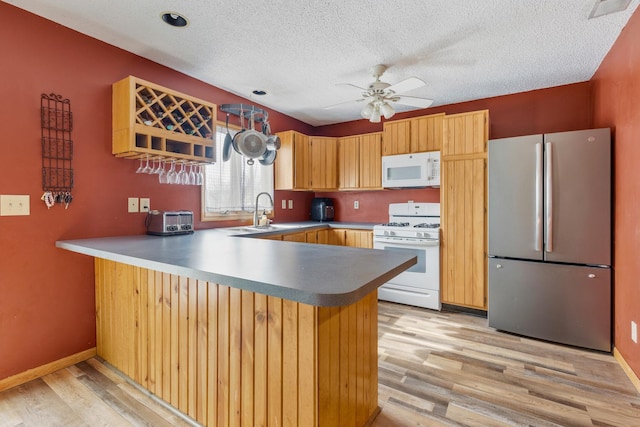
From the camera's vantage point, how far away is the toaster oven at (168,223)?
241cm

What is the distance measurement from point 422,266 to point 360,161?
157 cm

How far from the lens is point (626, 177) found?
2.09 metres

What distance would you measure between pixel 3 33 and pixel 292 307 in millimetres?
2413

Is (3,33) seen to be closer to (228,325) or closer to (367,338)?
(228,325)

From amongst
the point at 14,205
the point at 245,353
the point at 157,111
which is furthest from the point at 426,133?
the point at 14,205

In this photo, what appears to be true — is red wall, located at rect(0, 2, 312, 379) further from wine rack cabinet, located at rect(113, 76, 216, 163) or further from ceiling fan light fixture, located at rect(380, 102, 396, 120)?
ceiling fan light fixture, located at rect(380, 102, 396, 120)

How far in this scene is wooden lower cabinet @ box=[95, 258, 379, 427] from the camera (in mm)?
1164

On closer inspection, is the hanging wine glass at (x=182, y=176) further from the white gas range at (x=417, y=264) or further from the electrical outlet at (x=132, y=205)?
the white gas range at (x=417, y=264)

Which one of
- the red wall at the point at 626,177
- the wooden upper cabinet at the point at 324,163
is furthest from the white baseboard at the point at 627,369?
the wooden upper cabinet at the point at 324,163

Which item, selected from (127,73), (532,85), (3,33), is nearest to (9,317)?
(3,33)

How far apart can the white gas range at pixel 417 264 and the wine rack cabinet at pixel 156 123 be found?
2102 mm

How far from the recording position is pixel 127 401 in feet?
5.73

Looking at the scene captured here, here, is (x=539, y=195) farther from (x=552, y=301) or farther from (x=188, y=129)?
(x=188, y=129)

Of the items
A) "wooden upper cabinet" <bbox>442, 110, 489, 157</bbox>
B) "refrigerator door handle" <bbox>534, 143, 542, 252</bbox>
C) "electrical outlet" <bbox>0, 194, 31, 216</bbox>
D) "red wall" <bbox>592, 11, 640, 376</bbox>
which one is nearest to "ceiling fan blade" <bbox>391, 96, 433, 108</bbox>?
"wooden upper cabinet" <bbox>442, 110, 489, 157</bbox>
